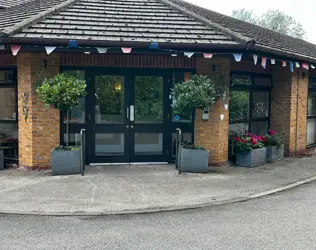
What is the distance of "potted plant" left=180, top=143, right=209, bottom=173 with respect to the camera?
26.0 feet

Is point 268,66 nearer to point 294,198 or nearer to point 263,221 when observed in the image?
point 294,198

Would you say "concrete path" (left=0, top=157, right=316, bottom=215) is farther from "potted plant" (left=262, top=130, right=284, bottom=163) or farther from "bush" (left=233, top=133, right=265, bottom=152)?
"potted plant" (left=262, top=130, right=284, bottom=163)

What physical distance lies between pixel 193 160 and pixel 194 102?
1.29 meters

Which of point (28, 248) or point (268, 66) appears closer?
point (28, 248)

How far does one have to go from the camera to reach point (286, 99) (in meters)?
10.6

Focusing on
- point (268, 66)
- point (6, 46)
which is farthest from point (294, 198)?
point (6, 46)

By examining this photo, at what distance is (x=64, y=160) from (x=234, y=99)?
15.3ft

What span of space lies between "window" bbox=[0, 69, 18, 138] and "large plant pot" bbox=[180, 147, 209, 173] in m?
4.16

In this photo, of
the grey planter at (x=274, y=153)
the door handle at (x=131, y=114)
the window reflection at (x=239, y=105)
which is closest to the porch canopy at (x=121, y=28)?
the window reflection at (x=239, y=105)

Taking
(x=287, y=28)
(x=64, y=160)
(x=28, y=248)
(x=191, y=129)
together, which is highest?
(x=287, y=28)

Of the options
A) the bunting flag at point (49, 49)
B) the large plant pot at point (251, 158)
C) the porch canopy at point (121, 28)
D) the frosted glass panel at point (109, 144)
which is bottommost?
Answer: the large plant pot at point (251, 158)

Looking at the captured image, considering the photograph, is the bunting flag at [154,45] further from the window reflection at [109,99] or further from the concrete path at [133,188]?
the concrete path at [133,188]

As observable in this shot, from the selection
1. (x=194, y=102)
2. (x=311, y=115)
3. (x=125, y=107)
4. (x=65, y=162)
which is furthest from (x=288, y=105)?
(x=65, y=162)

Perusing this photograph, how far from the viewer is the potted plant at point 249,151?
8.88 meters
